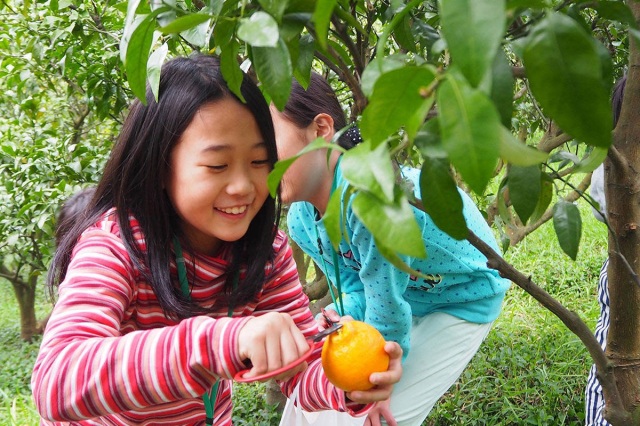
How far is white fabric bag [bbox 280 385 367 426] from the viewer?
1.87m

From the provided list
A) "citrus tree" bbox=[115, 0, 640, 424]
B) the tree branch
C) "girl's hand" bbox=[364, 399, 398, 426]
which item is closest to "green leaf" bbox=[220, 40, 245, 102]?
"citrus tree" bbox=[115, 0, 640, 424]

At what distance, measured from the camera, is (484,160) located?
0.39m

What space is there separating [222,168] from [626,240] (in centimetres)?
68

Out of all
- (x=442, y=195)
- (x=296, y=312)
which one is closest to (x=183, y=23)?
(x=442, y=195)

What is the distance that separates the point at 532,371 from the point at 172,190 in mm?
2066

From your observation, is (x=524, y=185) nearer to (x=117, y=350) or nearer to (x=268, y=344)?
(x=268, y=344)

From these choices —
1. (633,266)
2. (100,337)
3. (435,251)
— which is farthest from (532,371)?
(100,337)

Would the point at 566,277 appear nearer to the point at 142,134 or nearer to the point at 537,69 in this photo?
the point at 142,134

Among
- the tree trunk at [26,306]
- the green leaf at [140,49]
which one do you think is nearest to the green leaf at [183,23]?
the green leaf at [140,49]

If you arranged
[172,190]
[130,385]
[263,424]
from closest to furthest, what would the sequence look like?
[130,385] → [172,190] → [263,424]

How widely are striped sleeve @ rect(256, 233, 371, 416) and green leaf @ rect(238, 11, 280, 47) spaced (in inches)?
35.2

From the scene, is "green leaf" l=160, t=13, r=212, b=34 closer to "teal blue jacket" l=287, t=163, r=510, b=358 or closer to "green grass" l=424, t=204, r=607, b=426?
"teal blue jacket" l=287, t=163, r=510, b=358

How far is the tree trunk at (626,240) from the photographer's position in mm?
922

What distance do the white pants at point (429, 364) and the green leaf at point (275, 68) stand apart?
1.49m
